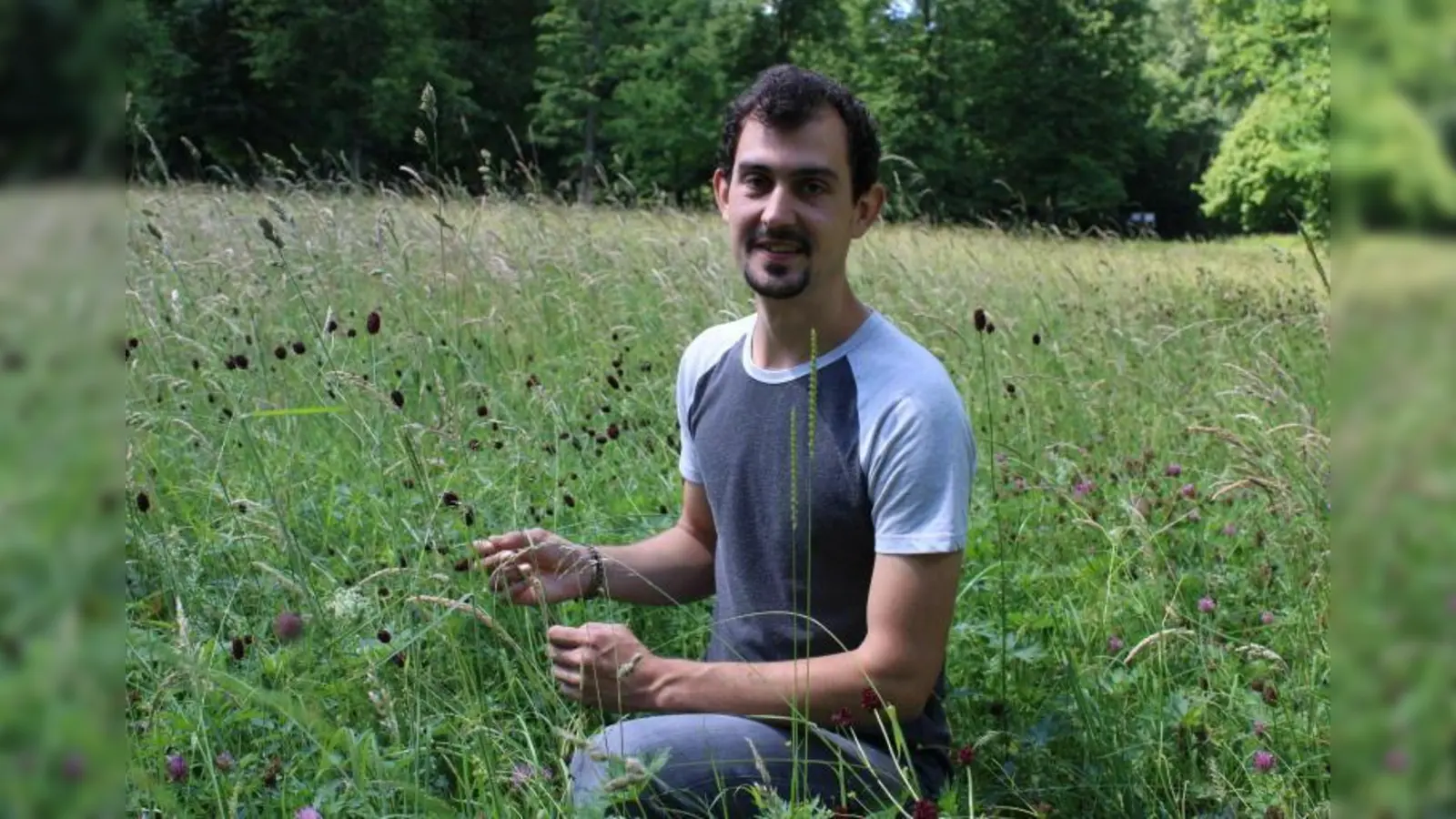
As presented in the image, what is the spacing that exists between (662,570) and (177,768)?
3.53 feet

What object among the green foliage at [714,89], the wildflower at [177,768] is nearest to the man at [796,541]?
the wildflower at [177,768]

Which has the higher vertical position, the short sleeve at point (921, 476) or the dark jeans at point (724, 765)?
the short sleeve at point (921, 476)

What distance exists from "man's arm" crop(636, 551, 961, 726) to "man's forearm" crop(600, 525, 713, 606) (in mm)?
367

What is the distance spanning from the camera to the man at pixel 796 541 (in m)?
2.00

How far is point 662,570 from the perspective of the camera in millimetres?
2594

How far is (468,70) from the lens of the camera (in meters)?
34.7

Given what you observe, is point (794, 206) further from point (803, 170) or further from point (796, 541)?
point (796, 541)

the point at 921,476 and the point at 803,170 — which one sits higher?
the point at 803,170

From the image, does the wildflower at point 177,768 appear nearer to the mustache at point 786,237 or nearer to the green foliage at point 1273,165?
the mustache at point 786,237

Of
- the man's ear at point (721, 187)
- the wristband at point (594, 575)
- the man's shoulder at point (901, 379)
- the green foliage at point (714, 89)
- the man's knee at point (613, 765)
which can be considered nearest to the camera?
the man's knee at point (613, 765)

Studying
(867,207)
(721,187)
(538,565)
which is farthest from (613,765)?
(721,187)

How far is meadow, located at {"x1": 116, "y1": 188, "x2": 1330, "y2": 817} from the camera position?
1967mm

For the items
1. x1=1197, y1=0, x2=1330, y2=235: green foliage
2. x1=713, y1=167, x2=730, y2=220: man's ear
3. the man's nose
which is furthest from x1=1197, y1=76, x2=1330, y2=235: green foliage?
the man's nose

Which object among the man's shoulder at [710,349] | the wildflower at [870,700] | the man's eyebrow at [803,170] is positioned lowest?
the wildflower at [870,700]
